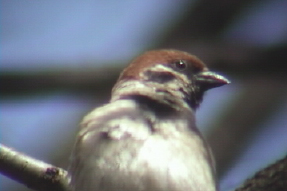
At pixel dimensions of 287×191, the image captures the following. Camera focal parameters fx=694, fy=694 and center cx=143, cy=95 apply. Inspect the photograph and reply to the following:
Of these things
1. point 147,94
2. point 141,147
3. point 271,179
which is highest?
point 147,94

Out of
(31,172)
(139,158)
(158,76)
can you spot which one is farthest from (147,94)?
(31,172)

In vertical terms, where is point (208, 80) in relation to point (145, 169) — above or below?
above

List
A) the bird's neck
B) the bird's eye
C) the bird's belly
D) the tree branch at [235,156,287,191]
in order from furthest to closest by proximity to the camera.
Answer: the bird's eye < the bird's neck < the bird's belly < the tree branch at [235,156,287,191]

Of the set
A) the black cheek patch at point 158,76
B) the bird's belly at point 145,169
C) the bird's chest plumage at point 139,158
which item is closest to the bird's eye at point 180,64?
the black cheek patch at point 158,76

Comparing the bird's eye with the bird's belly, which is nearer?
the bird's belly

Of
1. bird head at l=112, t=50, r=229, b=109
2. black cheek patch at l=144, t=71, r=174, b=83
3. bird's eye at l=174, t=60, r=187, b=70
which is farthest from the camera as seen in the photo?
bird's eye at l=174, t=60, r=187, b=70

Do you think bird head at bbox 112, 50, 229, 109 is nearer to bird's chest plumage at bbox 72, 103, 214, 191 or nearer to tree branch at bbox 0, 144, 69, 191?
bird's chest plumage at bbox 72, 103, 214, 191

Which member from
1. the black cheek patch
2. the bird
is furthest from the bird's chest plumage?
the black cheek patch

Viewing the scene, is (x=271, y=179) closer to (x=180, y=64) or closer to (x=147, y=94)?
(x=147, y=94)

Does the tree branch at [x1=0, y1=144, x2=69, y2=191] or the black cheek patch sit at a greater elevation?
the black cheek patch
